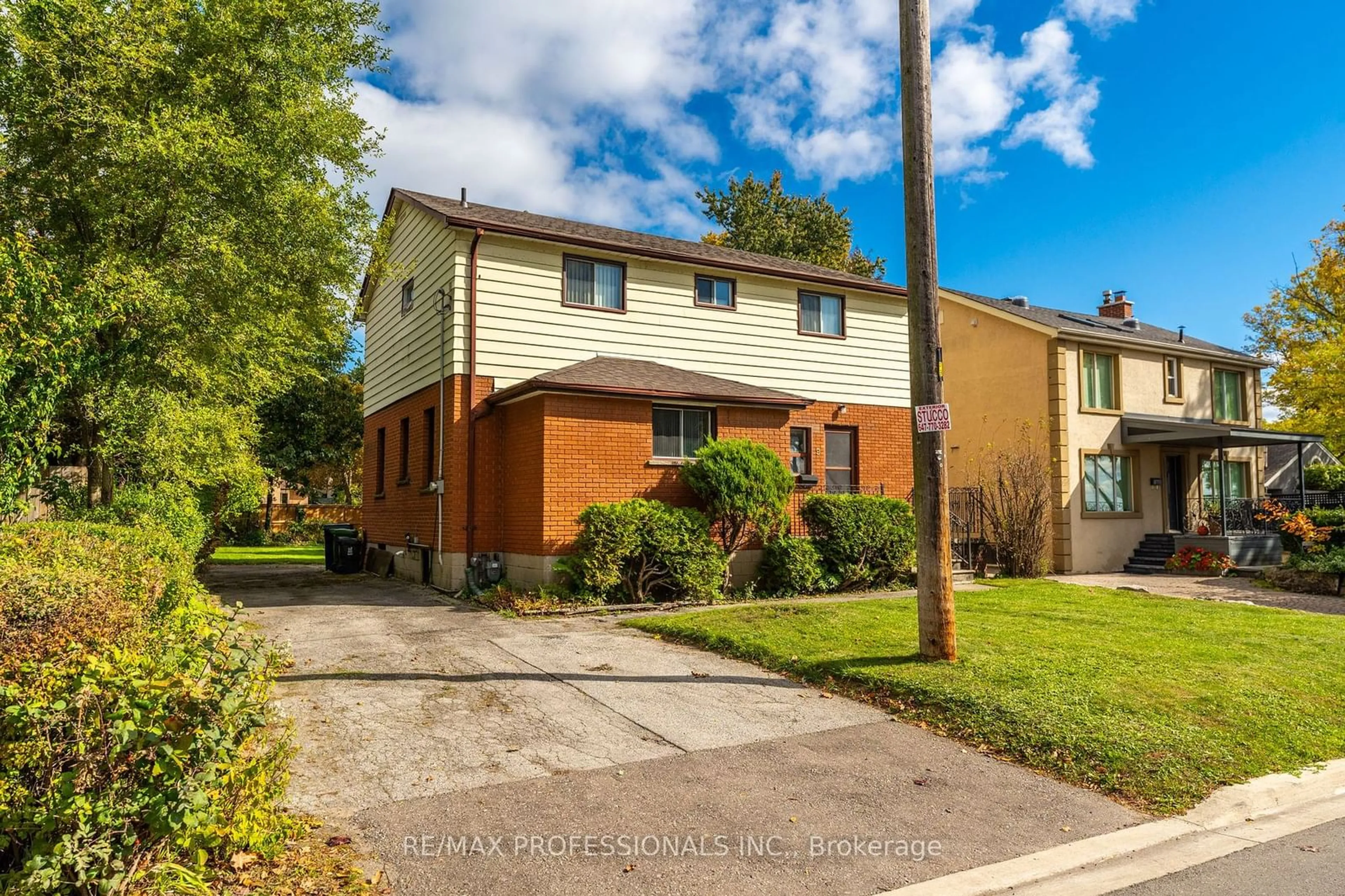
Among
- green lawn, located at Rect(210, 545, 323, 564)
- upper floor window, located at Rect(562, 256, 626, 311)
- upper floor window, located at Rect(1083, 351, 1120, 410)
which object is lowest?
green lawn, located at Rect(210, 545, 323, 564)

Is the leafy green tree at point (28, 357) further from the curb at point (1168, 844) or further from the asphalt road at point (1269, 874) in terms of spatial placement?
the asphalt road at point (1269, 874)

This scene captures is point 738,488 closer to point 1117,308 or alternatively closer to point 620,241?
point 620,241

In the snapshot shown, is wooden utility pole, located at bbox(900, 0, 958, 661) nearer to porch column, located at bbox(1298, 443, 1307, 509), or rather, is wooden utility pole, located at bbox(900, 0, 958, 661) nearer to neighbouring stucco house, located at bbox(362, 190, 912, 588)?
neighbouring stucco house, located at bbox(362, 190, 912, 588)

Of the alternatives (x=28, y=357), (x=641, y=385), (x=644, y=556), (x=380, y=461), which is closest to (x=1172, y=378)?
(x=641, y=385)

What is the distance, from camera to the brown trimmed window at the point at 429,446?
15531mm

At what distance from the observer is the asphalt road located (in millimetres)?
4000

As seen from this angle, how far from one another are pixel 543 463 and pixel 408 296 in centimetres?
651

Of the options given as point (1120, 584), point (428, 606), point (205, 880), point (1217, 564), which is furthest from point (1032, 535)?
point (205, 880)

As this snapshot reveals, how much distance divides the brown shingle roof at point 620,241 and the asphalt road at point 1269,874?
12.9 metres

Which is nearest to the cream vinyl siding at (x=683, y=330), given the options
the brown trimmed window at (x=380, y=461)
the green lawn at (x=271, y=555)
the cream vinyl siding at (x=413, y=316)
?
the cream vinyl siding at (x=413, y=316)

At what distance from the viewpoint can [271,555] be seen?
27156 millimetres

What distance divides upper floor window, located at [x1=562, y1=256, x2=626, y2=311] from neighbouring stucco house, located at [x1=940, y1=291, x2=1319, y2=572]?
11.5 meters

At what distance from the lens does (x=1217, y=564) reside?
19.3 m

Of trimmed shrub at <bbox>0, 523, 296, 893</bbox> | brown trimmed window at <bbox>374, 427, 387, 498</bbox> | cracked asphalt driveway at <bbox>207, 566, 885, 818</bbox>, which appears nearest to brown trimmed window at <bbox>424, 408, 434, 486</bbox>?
brown trimmed window at <bbox>374, 427, 387, 498</bbox>
